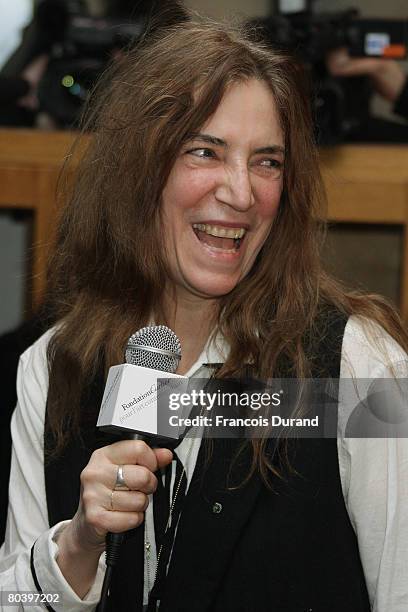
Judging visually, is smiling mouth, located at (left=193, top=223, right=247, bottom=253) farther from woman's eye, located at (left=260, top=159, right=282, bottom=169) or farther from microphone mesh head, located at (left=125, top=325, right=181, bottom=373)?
microphone mesh head, located at (left=125, top=325, right=181, bottom=373)

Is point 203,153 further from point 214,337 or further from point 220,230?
point 214,337

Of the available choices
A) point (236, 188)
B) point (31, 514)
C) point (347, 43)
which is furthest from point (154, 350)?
point (347, 43)

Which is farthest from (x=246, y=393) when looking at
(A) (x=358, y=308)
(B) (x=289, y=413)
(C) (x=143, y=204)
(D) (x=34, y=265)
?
(D) (x=34, y=265)

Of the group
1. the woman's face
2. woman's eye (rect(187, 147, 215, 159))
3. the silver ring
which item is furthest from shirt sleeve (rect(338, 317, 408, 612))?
the silver ring

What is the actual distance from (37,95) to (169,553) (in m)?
1.59

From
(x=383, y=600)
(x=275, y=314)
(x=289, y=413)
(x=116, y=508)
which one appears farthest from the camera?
(x=275, y=314)

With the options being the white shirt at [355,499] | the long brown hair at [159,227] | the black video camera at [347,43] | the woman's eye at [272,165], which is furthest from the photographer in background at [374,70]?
the white shirt at [355,499]

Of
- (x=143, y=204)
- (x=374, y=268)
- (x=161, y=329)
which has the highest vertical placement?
(x=143, y=204)

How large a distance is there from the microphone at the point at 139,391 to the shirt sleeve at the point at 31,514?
10.6 inches

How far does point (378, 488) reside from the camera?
1.51 meters

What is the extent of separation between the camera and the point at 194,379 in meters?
1.68

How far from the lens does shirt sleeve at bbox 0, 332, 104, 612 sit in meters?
1.50

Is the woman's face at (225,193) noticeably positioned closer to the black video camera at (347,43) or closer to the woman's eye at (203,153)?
the woman's eye at (203,153)

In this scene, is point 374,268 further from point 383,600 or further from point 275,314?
point 383,600
